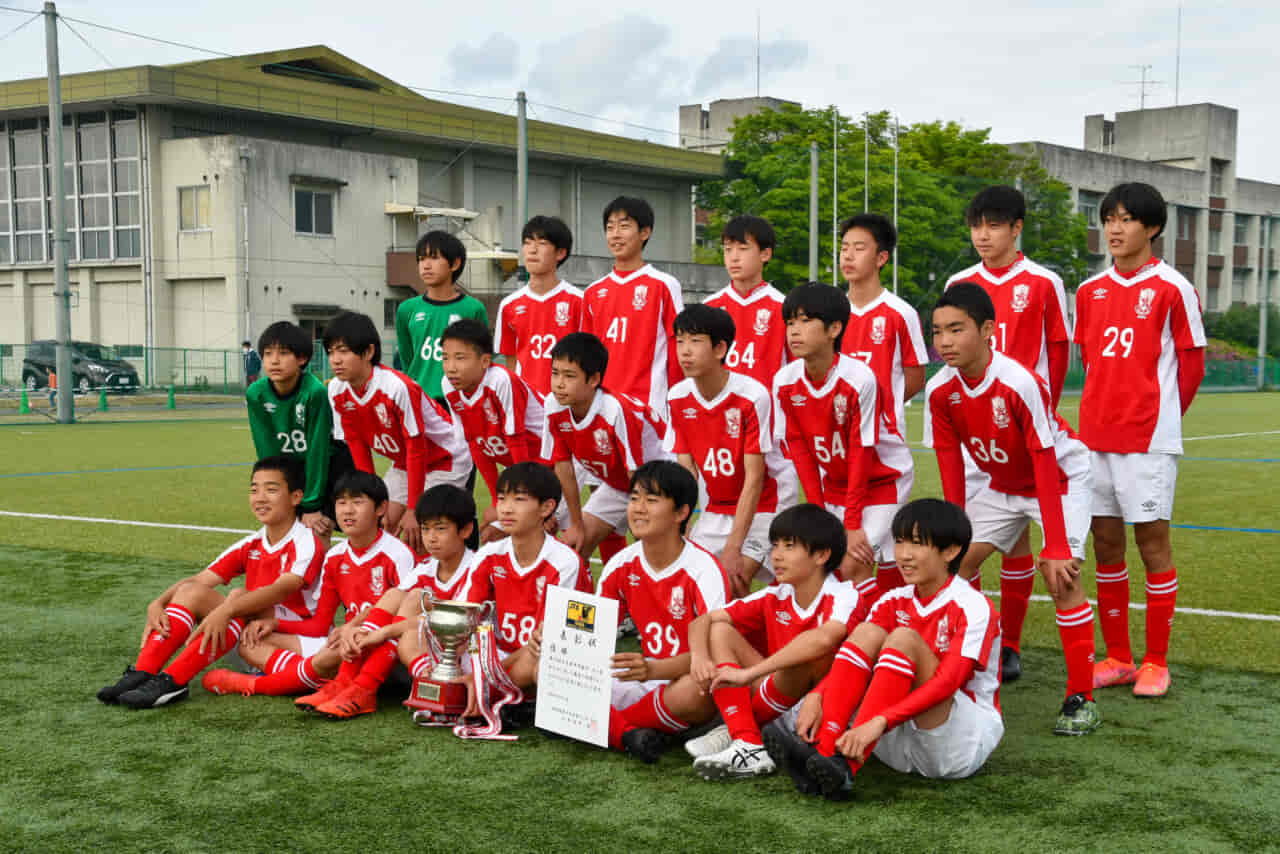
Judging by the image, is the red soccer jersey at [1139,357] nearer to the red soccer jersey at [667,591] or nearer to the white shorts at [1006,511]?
the white shorts at [1006,511]

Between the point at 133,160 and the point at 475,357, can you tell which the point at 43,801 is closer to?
the point at 475,357

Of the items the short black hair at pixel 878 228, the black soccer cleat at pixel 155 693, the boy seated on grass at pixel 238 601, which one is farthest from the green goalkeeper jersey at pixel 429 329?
the black soccer cleat at pixel 155 693

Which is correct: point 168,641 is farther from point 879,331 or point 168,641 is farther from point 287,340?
point 879,331

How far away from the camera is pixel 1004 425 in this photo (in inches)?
177

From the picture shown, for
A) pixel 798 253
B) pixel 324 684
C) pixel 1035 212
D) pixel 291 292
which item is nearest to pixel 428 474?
pixel 324 684

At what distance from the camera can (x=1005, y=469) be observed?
470cm

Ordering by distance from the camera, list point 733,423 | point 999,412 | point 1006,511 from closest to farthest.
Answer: point 999,412
point 1006,511
point 733,423

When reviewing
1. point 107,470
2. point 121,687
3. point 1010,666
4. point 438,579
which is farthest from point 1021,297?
point 107,470

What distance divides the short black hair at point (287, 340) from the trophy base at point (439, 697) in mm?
1819

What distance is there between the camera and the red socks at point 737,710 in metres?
3.96

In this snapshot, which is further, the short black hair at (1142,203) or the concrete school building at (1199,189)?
the concrete school building at (1199,189)

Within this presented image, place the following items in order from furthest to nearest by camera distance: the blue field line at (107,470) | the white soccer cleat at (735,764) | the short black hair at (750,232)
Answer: the blue field line at (107,470)
the short black hair at (750,232)
the white soccer cleat at (735,764)

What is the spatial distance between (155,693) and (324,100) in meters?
31.0

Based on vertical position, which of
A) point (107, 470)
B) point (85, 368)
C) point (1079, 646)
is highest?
point (85, 368)
